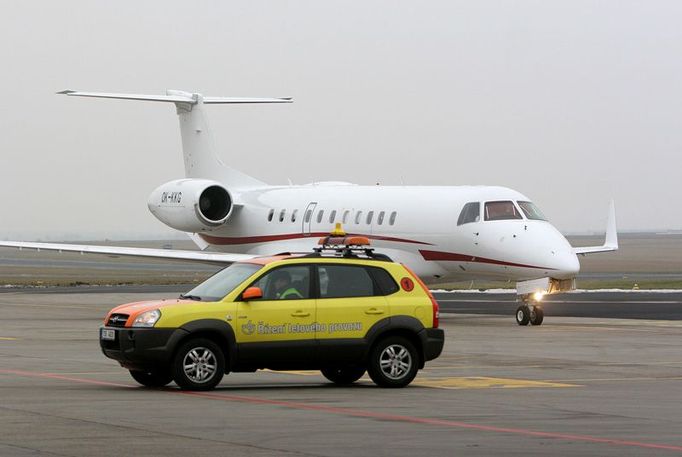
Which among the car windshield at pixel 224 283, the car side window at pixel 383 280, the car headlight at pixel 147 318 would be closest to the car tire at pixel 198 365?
the car headlight at pixel 147 318

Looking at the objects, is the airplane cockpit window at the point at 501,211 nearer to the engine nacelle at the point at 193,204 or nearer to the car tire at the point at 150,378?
the engine nacelle at the point at 193,204

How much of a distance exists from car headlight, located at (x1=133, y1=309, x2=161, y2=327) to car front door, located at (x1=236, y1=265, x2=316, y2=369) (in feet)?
3.13

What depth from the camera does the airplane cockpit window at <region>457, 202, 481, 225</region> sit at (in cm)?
3350

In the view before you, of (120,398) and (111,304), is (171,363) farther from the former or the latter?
(111,304)

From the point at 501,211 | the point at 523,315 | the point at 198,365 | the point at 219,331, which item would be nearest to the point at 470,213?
the point at 501,211

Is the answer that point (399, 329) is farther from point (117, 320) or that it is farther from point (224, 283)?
point (117, 320)

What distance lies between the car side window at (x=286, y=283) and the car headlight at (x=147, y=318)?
126cm

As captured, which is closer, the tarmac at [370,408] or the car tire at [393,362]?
the tarmac at [370,408]

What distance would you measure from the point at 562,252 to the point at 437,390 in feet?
49.8

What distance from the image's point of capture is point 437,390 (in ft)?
57.0

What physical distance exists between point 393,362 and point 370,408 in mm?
2610

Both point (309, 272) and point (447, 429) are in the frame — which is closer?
point (447, 429)

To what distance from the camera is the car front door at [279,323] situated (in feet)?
56.1

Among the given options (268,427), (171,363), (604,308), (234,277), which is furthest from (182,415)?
(604,308)
